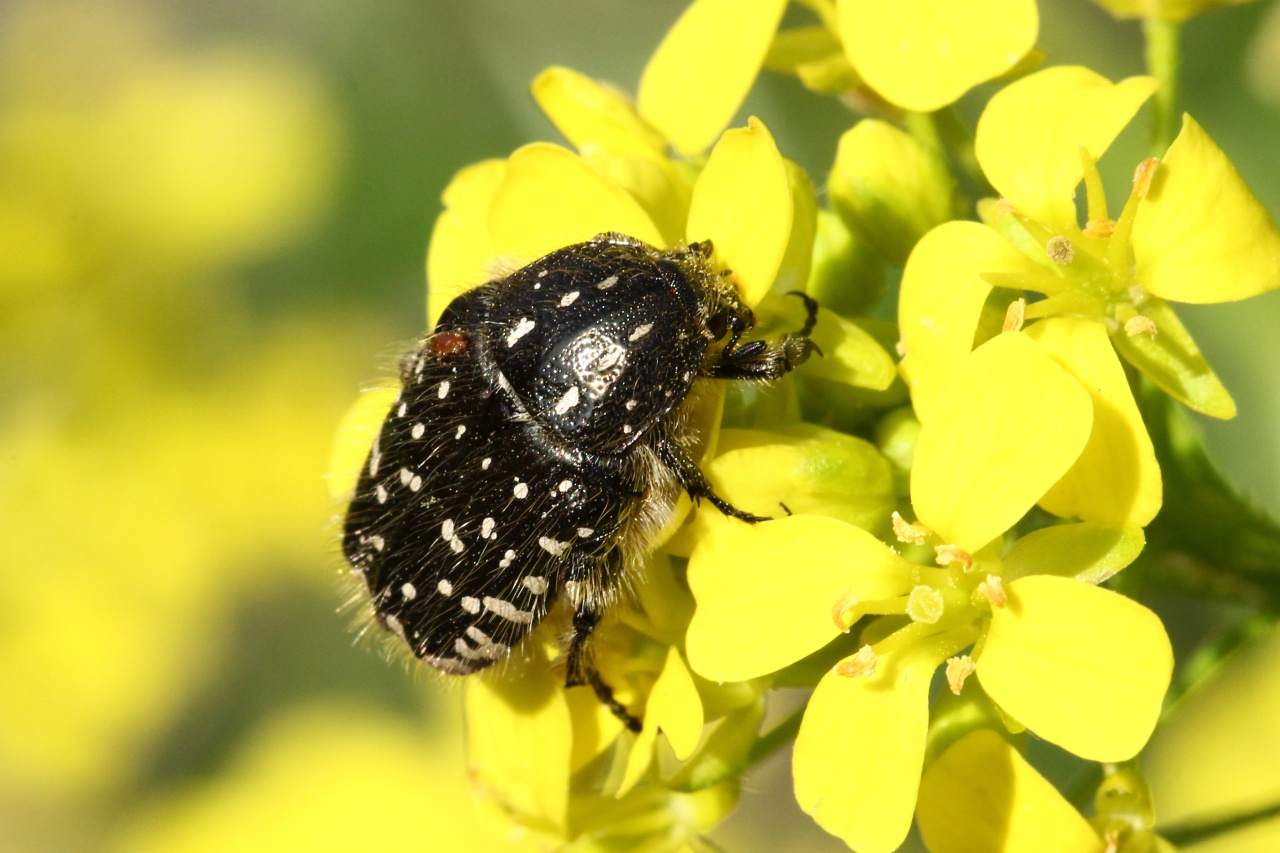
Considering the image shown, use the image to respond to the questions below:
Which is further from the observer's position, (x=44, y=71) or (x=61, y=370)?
(x=44, y=71)

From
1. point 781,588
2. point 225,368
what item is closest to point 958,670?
point 781,588

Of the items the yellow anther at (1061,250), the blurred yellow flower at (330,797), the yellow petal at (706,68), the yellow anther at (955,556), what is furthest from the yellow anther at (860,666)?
the blurred yellow flower at (330,797)

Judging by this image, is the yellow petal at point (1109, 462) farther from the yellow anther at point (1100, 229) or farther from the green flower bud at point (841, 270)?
the green flower bud at point (841, 270)

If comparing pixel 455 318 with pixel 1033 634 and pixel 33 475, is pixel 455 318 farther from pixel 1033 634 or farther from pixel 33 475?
pixel 33 475

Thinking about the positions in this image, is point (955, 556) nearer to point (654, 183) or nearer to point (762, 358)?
point (762, 358)

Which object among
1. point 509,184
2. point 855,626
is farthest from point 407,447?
point 855,626
